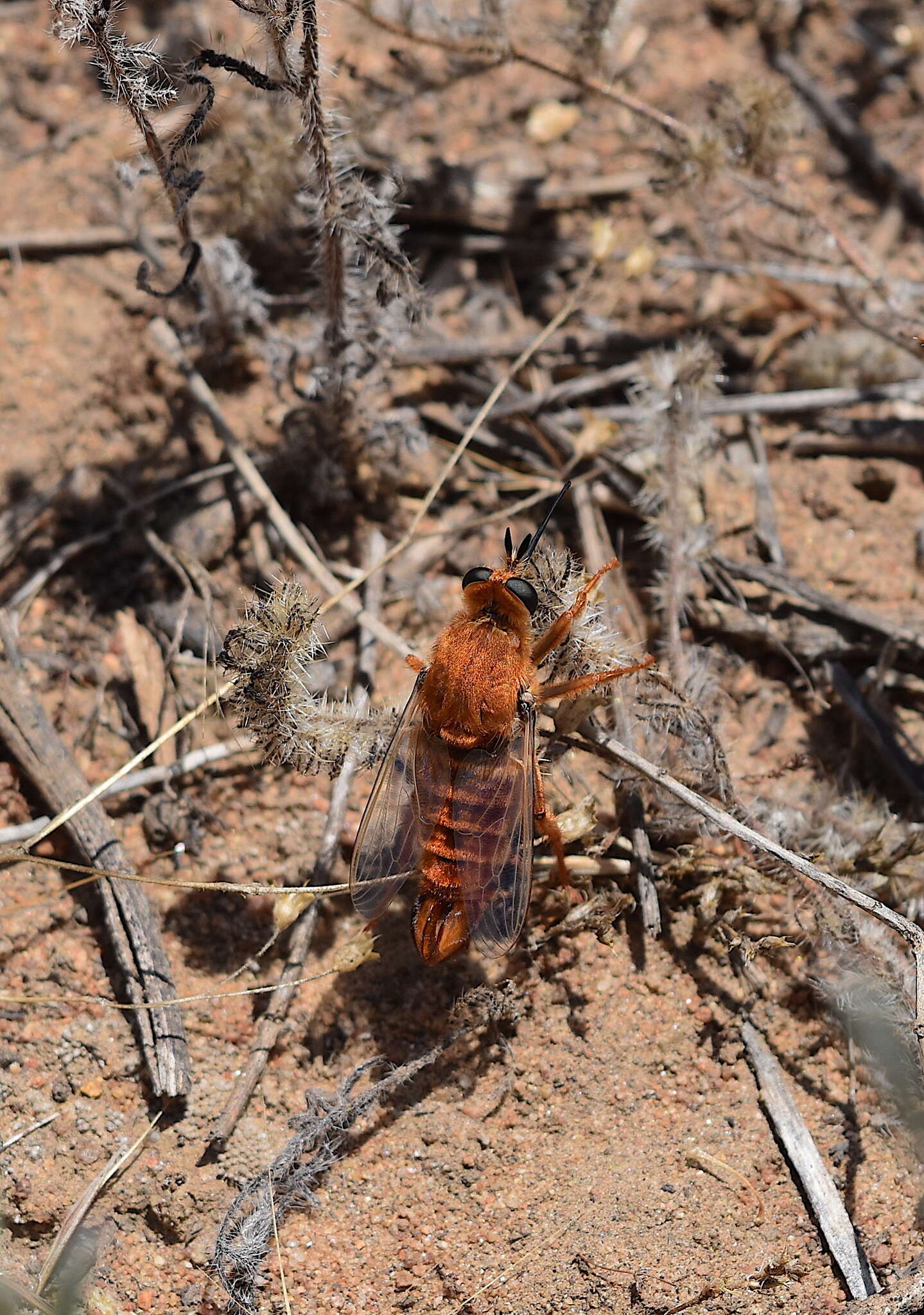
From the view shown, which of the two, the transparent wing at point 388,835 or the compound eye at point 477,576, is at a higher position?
the compound eye at point 477,576

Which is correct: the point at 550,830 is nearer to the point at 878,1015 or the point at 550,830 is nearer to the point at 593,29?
the point at 878,1015

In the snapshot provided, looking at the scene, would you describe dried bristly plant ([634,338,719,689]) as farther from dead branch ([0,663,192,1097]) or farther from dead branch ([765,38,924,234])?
dead branch ([0,663,192,1097])

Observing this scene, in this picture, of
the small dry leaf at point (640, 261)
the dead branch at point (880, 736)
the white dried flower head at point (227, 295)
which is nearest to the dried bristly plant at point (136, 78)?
the white dried flower head at point (227, 295)

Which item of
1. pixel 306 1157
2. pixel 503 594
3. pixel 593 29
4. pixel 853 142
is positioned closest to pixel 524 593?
pixel 503 594

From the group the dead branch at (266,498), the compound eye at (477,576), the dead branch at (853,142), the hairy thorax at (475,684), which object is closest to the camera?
the hairy thorax at (475,684)

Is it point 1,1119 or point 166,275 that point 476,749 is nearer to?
point 1,1119

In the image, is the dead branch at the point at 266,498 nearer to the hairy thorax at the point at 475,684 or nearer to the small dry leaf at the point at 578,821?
the hairy thorax at the point at 475,684

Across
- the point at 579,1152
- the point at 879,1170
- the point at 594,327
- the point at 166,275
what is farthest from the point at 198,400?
the point at 879,1170
